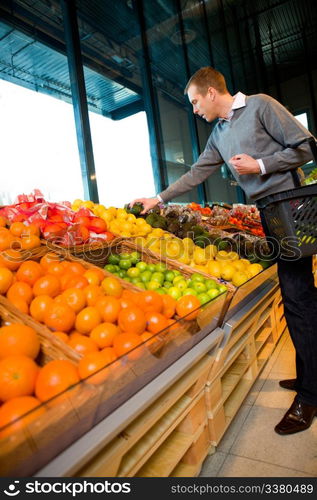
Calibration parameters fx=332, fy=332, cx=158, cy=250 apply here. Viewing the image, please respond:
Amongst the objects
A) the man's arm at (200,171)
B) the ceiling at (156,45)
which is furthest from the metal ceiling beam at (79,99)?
the man's arm at (200,171)

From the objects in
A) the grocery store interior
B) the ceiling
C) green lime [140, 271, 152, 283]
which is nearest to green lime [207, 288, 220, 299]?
the grocery store interior

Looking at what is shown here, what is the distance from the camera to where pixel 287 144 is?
1573mm

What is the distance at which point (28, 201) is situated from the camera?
7.18 feet

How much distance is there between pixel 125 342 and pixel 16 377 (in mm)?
315

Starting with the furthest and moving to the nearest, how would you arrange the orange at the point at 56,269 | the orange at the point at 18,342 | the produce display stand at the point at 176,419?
the orange at the point at 56,269 → the orange at the point at 18,342 → the produce display stand at the point at 176,419

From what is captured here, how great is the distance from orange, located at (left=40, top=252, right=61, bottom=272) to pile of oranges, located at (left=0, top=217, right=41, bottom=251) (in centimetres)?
10

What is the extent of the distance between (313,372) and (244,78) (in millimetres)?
9825

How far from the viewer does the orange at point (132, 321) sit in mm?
1118

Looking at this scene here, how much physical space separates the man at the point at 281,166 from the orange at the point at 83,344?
980 mm

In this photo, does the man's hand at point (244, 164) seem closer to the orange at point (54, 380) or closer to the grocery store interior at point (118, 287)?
the grocery store interior at point (118, 287)

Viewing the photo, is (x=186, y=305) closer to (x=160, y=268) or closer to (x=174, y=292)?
(x=174, y=292)

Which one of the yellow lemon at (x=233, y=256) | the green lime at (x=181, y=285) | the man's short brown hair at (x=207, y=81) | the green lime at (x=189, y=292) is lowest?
the green lime at (x=189, y=292)

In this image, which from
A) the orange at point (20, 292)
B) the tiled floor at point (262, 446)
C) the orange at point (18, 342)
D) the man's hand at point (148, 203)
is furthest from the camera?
the man's hand at point (148, 203)

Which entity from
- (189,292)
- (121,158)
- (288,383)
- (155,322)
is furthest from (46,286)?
(121,158)
